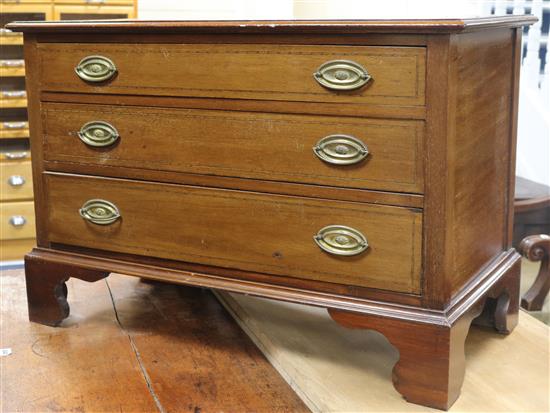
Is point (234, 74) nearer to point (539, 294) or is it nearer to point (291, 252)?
point (291, 252)

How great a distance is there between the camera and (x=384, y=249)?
5.54 ft

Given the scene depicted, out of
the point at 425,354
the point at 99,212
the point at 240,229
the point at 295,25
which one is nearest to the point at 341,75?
the point at 295,25

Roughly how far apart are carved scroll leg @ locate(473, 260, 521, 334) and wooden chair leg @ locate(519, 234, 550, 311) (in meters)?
0.14

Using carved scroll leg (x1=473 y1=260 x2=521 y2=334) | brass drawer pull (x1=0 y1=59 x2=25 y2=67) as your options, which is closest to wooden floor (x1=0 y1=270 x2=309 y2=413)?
carved scroll leg (x1=473 y1=260 x2=521 y2=334)

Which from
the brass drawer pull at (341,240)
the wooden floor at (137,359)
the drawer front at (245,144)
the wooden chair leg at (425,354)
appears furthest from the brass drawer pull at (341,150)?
the wooden floor at (137,359)

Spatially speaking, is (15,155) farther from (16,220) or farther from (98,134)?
(98,134)

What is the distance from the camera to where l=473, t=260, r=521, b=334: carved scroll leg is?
6.60 ft

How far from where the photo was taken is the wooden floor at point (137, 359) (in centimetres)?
176

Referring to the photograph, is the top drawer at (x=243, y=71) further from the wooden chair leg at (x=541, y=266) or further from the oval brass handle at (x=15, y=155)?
the oval brass handle at (x=15, y=155)

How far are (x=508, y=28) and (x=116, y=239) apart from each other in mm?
1023

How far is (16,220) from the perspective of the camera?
10.1 ft

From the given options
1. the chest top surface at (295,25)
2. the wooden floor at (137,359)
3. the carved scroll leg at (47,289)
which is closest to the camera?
the chest top surface at (295,25)

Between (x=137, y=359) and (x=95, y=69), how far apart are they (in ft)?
2.21

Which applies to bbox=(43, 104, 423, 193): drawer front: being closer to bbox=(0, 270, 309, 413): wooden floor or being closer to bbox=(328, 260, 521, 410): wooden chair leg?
bbox=(328, 260, 521, 410): wooden chair leg
